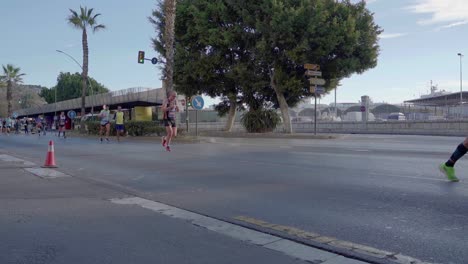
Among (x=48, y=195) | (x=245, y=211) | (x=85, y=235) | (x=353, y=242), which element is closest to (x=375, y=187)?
(x=245, y=211)

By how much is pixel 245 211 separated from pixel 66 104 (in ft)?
220

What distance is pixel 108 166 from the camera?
10.7m

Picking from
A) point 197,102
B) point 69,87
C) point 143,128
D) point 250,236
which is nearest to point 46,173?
point 250,236

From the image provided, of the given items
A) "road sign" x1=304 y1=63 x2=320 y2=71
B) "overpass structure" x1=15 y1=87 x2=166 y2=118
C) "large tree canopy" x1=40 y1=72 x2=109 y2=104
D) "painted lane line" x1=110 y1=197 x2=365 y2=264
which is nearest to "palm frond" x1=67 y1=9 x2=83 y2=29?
"overpass structure" x1=15 y1=87 x2=166 y2=118

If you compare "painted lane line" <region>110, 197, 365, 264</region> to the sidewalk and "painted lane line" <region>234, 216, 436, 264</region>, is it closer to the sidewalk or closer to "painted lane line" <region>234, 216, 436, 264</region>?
the sidewalk

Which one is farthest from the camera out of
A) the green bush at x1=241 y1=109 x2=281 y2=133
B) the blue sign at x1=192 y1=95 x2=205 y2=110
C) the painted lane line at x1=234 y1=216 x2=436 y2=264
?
the green bush at x1=241 y1=109 x2=281 y2=133

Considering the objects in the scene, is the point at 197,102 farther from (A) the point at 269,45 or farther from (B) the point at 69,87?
(B) the point at 69,87

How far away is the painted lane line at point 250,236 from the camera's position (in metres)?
3.92

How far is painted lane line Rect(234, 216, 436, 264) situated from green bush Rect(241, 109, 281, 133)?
26.2 m

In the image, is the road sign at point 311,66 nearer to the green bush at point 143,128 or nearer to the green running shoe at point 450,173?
the green bush at point 143,128

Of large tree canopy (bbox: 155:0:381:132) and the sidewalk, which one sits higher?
large tree canopy (bbox: 155:0:381:132)

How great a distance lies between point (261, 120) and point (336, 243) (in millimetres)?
27212

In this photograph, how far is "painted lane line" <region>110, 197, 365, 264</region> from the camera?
3922 millimetres

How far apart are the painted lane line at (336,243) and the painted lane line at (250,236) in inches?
7.9
